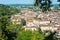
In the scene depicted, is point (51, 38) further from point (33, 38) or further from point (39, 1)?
point (39, 1)

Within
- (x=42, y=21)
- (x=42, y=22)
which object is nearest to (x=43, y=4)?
(x=42, y=22)

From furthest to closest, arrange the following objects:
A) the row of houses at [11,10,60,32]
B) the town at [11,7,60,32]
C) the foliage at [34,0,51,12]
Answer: the row of houses at [11,10,60,32] → the town at [11,7,60,32] → the foliage at [34,0,51,12]

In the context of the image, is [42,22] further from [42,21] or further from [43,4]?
[43,4]

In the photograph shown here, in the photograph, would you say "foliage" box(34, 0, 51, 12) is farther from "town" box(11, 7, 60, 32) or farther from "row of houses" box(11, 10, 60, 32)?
"row of houses" box(11, 10, 60, 32)

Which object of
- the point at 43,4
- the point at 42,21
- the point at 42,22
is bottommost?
the point at 42,21

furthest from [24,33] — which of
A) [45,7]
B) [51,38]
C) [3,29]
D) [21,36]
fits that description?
[45,7]

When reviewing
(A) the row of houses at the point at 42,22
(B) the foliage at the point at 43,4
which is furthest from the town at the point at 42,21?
(B) the foliage at the point at 43,4

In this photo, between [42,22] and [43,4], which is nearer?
[43,4]

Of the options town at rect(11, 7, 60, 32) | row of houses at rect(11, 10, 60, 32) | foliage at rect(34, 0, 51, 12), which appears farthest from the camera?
row of houses at rect(11, 10, 60, 32)

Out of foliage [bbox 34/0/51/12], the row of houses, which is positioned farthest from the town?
foliage [bbox 34/0/51/12]

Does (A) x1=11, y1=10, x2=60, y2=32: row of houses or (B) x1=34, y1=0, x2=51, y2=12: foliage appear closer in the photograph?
(B) x1=34, y1=0, x2=51, y2=12: foliage

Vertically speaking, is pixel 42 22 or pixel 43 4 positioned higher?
pixel 43 4

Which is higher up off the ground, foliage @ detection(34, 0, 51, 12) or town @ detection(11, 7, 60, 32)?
foliage @ detection(34, 0, 51, 12)

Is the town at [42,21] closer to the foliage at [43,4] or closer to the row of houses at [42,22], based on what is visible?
the row of houses at [42,22]
